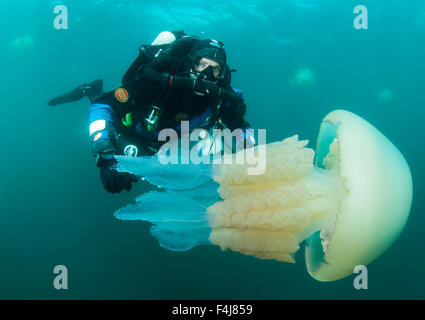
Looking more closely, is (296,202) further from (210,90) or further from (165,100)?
(165,100)

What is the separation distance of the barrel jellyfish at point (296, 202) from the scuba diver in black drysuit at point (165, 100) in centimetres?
99

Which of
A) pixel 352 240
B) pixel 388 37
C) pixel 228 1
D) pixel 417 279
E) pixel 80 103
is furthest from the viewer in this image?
pixel 388 37

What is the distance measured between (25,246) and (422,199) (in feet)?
58.9

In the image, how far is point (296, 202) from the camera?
168 cm

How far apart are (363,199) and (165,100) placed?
2466 millimetres

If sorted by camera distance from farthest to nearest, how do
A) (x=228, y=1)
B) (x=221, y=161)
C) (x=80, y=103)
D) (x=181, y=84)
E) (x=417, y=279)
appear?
(x=80, y=103), (x=228, y=1), (x=417, y=279), (x=181, y=84), (x=221, y=161)

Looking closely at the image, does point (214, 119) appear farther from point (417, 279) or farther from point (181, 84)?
point (417, 279)

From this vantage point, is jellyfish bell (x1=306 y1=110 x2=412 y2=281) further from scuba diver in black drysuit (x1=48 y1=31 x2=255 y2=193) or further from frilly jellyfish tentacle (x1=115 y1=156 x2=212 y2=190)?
scuba diver in black drysuit (x1=48 y1=31 x2=255 y2=193)

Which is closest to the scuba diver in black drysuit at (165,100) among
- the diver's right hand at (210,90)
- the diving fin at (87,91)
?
the diver's right hand at (210,90)

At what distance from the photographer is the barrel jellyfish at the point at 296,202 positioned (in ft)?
4.90

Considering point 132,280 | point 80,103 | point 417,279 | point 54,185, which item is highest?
point 80,103

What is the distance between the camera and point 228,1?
18.7m

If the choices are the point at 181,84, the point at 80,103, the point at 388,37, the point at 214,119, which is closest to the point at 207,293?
the point at 214,119

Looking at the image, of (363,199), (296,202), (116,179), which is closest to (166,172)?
(116,179)
